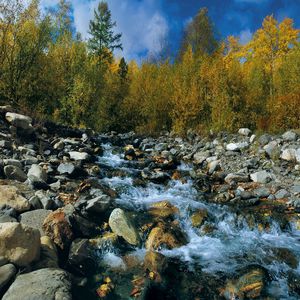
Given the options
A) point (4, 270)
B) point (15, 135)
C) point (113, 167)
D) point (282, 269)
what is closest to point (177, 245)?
point (282, 269)

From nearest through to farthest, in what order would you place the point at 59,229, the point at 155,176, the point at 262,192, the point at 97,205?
the point at 59,229
the point at 97,205
the point at 262,192
the point at 155,176

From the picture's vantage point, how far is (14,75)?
16.5 meters

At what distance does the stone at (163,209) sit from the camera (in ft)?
26.7

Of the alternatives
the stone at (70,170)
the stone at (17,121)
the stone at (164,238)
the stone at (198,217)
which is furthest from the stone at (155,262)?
the stone at (17,121)

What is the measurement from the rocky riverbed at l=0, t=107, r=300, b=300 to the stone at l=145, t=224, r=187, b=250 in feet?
0.09

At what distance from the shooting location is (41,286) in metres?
4.33

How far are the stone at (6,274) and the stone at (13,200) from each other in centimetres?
188

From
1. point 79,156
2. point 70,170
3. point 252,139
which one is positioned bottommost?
point 70,170

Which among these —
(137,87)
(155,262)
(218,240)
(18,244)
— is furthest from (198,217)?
(137,87)

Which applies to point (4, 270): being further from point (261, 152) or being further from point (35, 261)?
point (261, 152)

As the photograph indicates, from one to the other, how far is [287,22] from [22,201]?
2811 centimetres

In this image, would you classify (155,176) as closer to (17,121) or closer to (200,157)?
(200,157)

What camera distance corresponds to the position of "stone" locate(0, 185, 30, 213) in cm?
638

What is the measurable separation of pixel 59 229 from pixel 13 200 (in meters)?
1.23
